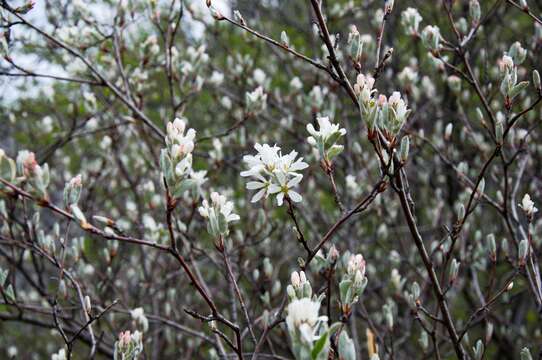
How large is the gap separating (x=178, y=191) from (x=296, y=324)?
0.50m

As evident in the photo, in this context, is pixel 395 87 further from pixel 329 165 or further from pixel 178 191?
pixel 178 191

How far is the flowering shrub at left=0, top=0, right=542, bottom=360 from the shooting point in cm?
165

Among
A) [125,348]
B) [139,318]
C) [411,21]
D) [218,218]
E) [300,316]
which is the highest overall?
[411,21]

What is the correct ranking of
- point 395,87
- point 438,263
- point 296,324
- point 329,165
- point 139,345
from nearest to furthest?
Result: point 296,324 → point 329,165 → point 139,345 → point 438,263 → point 395,87

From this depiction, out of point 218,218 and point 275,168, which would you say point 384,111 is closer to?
point 275,168

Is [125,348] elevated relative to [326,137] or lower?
lower

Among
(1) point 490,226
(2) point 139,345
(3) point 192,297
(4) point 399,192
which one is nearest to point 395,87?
(1) point 490,226

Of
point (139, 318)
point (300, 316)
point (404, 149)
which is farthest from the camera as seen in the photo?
point (139, 318)

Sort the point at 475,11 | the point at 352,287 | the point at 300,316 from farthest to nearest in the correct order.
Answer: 1. the point at 475,11
2. the point at 352,287
3. the point at 300,316

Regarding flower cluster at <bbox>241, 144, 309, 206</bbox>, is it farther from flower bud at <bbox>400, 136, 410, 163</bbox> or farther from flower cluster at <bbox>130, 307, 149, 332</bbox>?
flower cluster at <bbox>130, 307, 149, 332</bbox>

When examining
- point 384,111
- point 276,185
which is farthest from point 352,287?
point 384,111

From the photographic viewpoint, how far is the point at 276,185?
1.65 meters

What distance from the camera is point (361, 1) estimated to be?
5.02 meters

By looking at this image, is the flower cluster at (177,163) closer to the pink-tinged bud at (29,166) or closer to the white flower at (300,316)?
the pink-tinged bud at (29,166)
